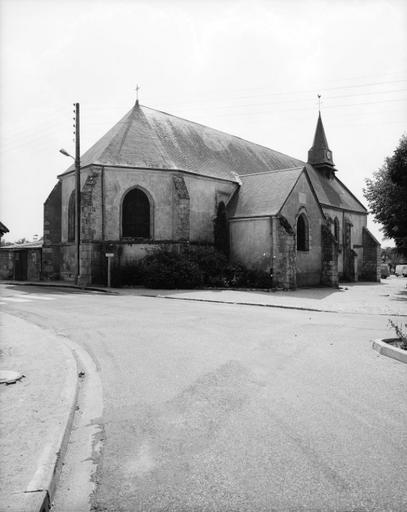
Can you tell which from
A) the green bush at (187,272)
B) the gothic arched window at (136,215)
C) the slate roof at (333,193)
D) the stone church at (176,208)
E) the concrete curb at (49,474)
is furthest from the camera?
the slate roof at (333,193)

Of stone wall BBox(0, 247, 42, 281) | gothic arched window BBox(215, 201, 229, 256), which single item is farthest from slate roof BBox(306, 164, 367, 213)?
stone wall BBox(0, 247, 42, 281)

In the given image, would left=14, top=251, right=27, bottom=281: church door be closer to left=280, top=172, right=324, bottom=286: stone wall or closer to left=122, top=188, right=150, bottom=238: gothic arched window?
left=122, top=188, right=150, bottom=238: gothic arched window

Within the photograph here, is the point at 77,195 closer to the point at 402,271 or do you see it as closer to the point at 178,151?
the point at 178,151

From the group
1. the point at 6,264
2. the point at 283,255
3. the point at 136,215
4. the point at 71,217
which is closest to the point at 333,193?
the point at 283,255

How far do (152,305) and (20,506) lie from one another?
12387 millimetres

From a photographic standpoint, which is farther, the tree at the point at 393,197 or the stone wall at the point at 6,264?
the stone wall at the point at 6,264

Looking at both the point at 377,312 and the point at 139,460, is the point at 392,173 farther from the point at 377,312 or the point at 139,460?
the point at 139,460

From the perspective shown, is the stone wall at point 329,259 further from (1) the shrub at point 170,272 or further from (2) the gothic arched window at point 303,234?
(1) the shrub at point 170,272

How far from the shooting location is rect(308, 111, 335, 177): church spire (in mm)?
42688

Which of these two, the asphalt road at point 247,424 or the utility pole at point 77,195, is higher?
the utility pole at point 77,195

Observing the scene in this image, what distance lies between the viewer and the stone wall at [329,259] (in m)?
28.5

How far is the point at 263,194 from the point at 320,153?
1835cm

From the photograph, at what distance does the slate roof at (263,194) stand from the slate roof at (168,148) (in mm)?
1631

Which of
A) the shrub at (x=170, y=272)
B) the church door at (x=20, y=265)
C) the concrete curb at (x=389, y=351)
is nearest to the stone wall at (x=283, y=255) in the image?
the shrub at (x=170, y=272)
